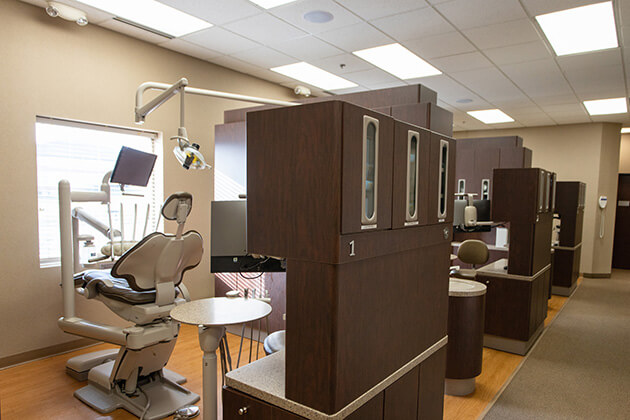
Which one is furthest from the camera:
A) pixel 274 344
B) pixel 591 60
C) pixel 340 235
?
pixel 591 60

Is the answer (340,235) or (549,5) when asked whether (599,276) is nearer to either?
(549,5)

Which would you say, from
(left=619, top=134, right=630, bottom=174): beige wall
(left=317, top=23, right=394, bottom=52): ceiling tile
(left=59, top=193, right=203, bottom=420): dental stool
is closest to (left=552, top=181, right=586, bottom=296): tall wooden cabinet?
(left=619, top=134, right=630, bottom=174): beige wall

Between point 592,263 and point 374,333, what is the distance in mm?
8867

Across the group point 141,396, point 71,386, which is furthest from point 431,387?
point 71,386

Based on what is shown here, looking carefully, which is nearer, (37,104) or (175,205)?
(175,205)

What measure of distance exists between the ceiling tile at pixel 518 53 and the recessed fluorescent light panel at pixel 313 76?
2.04m

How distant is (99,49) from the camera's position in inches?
161

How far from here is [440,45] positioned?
435 cm

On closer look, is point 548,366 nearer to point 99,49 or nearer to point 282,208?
point 282,208

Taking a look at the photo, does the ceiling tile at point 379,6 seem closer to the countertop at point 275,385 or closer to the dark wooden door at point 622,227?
the countertop at point 275,385

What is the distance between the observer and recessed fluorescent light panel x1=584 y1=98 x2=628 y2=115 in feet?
21.6

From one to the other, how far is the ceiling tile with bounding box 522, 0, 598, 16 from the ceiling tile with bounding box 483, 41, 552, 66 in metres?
0.81

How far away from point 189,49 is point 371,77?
2439mm


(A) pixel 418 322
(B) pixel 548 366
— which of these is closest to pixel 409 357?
(A) pixel 418 322
